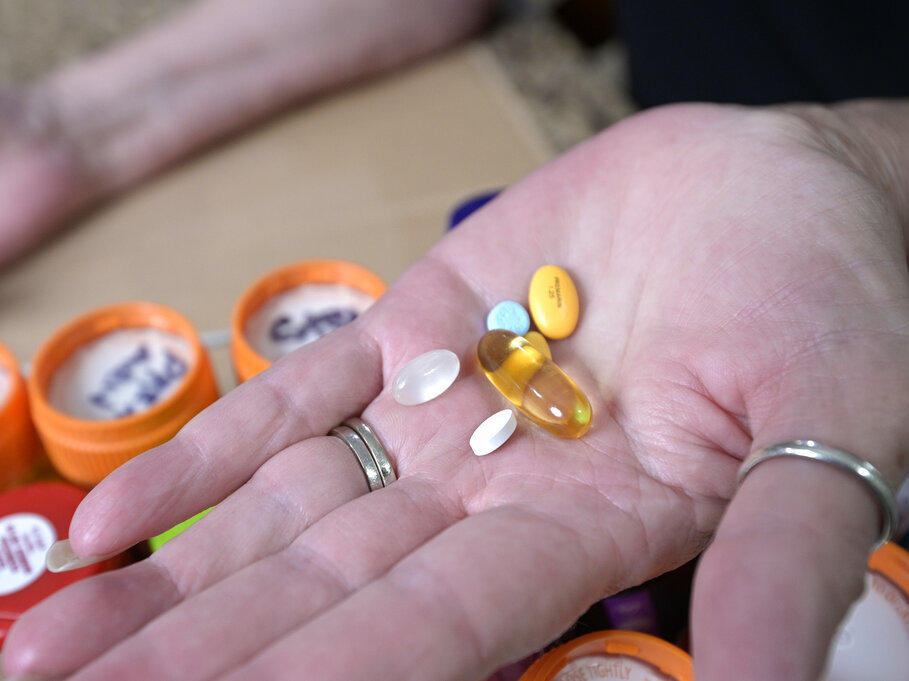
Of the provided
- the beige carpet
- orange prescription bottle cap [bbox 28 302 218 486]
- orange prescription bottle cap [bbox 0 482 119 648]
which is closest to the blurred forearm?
the beige carpet

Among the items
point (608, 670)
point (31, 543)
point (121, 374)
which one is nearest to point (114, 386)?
point (121, 374)

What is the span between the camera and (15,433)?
803mm

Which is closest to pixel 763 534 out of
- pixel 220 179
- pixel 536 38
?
pixel 220 179

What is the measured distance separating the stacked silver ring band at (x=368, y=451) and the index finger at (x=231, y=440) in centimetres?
2

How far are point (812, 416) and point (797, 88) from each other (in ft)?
2.26

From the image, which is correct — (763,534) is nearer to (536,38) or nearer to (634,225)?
(634,225)

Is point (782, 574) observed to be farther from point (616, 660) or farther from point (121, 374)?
point (121, 374)

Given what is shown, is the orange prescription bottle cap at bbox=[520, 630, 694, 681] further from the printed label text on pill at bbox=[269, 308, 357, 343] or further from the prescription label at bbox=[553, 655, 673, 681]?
the printed label text on pill at bbox=[269, 308, 357, 343]

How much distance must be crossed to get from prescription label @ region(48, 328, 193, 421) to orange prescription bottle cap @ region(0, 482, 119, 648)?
86 mm

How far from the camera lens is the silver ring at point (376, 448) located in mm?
644

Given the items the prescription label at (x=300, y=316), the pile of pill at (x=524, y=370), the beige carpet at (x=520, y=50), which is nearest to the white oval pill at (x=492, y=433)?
the pile of pill at (x=524, y=370)

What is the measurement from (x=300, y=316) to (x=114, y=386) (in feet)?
0.61

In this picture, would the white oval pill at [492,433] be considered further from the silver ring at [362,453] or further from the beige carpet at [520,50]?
the beige carpet at [520,50]

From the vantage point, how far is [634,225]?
0.77 m
